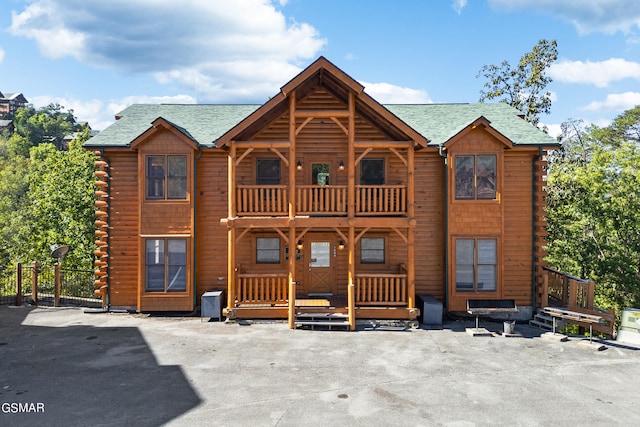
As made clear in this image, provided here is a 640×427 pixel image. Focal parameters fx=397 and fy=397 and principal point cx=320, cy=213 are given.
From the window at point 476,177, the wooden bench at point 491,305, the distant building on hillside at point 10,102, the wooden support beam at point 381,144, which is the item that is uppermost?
the distant building on hillside at point 10,102

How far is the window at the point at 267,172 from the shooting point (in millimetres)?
15070

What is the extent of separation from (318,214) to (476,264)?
6085 millimetres

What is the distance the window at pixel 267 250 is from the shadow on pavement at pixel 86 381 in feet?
15.9

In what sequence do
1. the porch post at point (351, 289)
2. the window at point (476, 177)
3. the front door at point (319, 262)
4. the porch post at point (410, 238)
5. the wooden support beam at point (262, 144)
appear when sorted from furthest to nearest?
1. the front door at point (319, 262)
2. the window at point (476, 177)
3. the porch post at point (410, 238)
4. the wooden support beam at point (262, 144)
5. the porch post at point (351, 289)

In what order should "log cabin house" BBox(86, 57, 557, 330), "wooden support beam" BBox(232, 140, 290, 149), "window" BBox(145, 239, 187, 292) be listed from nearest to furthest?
"wooden support beam" BBox(232, 140, 290, 149) < "log cabin house" BBox(86, 57, 557, 330) < "window" BBox(145, 239, 187, 292)

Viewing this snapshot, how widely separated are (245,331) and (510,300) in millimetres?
8853

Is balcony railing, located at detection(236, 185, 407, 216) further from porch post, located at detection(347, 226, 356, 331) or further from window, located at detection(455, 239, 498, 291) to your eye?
window, located at detection(455, 239, 498, 291)

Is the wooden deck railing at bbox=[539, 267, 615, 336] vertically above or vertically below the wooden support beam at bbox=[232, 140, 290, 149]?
below

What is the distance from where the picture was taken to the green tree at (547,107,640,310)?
67.7 ft

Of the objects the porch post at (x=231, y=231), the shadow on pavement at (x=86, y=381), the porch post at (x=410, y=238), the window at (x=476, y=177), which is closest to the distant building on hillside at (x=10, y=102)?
the shadow on pavement at (x=86, y=381)

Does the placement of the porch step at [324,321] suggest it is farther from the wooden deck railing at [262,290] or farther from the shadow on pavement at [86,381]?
the shadow on pavement at [86,381]

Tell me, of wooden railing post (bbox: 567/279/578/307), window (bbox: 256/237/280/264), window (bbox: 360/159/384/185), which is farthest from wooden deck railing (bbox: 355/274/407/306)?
wooden railing post (bbox: 567/279/578/307)

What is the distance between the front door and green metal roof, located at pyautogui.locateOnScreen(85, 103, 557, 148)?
517 cm

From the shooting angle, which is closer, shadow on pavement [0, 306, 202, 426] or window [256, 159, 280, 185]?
shadow on pavement [0, 306, 202, 426]
